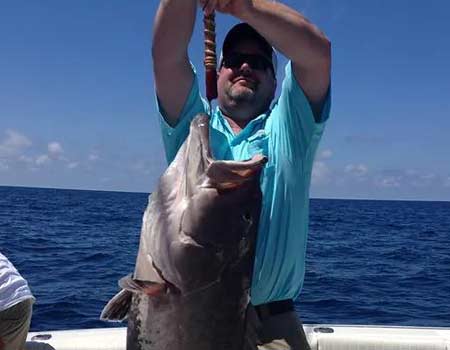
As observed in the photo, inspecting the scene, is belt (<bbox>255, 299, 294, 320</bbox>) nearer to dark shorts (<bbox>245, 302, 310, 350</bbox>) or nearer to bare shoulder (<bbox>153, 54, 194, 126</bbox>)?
dark shorts (<bbox>245, 302, 310, 350</bbox>)

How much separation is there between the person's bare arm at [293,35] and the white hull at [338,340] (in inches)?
127

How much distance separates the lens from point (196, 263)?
9.23ft

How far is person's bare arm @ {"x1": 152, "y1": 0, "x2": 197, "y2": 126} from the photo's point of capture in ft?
10.5

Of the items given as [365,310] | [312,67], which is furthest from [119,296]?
[365,310]

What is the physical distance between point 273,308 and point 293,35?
149cm

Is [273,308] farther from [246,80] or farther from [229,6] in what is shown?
[229,6]

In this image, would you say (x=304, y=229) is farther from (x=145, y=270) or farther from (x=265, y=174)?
(x=145, y=270)

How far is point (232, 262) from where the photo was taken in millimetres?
2875

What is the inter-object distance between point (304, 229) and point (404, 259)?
824 inches

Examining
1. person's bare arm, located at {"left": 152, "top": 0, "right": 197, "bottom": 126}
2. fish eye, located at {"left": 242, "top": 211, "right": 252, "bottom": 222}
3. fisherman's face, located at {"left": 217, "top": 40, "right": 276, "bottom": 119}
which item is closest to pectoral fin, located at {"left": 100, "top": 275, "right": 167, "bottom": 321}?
fish eye, located at {"left": 242, "top": 211, "right": 252, "bottom": 222}

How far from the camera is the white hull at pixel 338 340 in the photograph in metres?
5.81

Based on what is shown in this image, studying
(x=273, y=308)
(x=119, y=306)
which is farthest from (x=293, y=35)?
(x=119, y=306)

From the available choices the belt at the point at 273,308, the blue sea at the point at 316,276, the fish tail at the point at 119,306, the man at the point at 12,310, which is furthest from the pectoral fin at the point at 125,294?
the blue sea at the point at 316,276

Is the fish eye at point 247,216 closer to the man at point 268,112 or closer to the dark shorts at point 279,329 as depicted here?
the man at point 268,112
